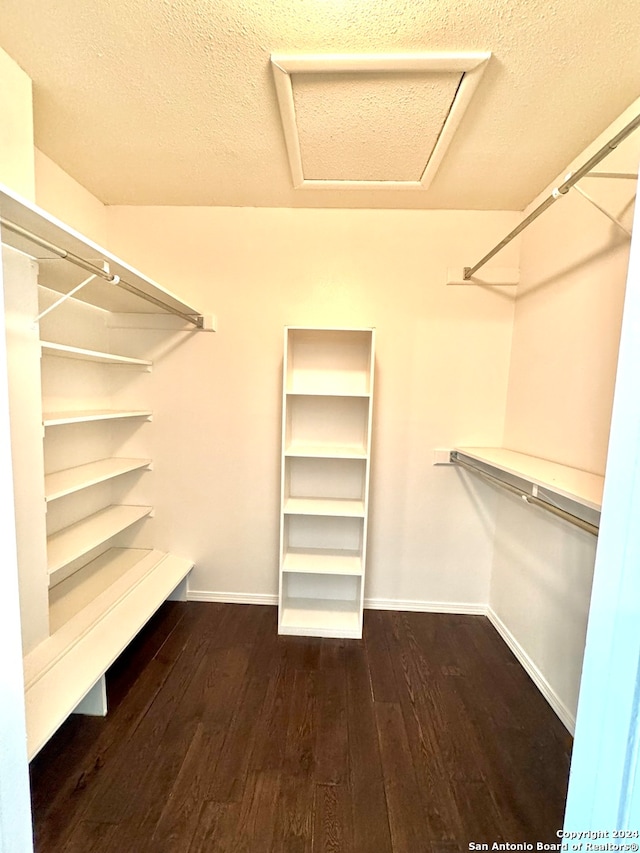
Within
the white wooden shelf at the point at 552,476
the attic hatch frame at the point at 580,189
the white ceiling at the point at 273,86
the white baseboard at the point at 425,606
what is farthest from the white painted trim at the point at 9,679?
the white baseboard at the point at 425,606

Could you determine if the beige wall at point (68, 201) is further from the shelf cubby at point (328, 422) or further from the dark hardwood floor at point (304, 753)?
the dark hardwood floor at point (304, 753)

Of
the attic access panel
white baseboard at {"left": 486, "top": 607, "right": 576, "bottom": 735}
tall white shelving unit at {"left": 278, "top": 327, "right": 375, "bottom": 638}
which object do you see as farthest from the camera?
tall white shelving unit at {"left": 278, "top": 327, "right": 375, "bottom": 638}

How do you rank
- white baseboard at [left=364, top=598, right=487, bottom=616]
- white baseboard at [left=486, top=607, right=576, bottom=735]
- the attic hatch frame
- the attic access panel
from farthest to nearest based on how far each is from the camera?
1. white baseboard at [left=364, top=598, right=487, bottom=616]
2. white baseboard at [left=486, top=607, right=576, bottom=735]
3. the attic access panel
4. the attic hatch frame

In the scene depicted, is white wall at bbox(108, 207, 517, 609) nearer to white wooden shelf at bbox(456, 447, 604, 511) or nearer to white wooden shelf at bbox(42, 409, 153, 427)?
white wooden shelf at bbox(42, 409, 153, 427)

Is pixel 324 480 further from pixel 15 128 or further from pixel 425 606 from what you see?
pixel 15 128

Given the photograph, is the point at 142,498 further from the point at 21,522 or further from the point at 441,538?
the point at 441,538

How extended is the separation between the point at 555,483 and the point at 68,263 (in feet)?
6.77

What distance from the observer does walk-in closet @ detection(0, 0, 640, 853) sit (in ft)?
3.68

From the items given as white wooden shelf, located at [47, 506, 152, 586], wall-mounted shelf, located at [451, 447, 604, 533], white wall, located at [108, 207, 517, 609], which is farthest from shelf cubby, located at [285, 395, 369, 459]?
white wooden shelf, located at [47, 506, 152, 586]

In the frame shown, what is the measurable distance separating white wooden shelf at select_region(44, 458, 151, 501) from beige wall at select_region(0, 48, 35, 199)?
3.97 ft

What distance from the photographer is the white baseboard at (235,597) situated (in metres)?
2.39

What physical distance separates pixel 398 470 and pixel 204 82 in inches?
82.2

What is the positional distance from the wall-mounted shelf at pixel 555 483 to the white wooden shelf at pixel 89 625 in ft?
6.20

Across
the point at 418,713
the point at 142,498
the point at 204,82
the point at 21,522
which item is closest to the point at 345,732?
the point at 418,713
